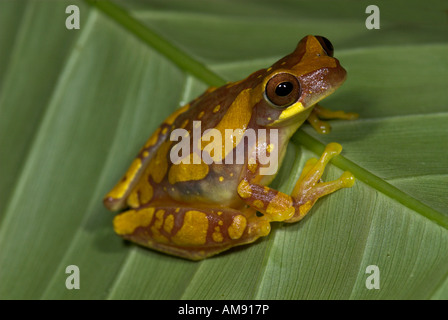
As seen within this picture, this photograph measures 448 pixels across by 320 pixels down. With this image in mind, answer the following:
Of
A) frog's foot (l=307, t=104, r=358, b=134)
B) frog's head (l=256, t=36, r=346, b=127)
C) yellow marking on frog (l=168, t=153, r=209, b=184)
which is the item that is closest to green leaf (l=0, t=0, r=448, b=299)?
frog's foot (l=307, t=104, r=358, b=134)

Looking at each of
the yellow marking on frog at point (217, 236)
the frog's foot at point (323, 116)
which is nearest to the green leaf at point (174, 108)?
the frog's foot at point (323, 116)

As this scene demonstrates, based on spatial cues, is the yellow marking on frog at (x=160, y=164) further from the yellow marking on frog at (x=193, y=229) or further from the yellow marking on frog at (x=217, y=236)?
the yellow marking on frog at (x=217, y=236)

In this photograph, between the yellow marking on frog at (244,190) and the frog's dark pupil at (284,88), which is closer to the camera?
the frog's dark pupil at (284,88)

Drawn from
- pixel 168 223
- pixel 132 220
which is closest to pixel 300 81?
pixel 168 223

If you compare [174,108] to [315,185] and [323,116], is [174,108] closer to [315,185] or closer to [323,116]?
[323,116]

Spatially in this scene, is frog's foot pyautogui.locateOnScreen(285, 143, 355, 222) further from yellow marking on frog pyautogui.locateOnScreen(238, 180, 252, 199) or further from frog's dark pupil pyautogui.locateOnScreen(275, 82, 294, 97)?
frog's dark pupil pyautogui.locateOnScreen(275, 82, 294, 97)

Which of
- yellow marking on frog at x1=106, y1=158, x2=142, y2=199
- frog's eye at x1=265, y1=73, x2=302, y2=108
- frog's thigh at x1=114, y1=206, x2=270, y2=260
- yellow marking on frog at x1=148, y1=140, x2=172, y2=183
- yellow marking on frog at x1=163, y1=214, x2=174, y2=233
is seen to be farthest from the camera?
yellow marking on frog at x1=106, y1=158, x2=142, y2=199

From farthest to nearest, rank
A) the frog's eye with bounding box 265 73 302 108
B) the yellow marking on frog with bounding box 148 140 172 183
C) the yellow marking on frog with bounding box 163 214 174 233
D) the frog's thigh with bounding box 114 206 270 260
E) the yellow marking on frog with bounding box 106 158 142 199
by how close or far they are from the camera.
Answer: the yellow marking on frog with bounding box 106 158 142 199, the yellow marking on frog with bounding box 148 140 172 183, the yellow marking on frog with bounding box 163 214 174 233, the frog's thigh with bounding box 114 206 270 260, the frog's eye with bounding box 265 73 302 108
